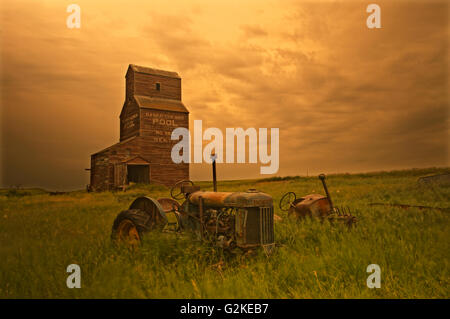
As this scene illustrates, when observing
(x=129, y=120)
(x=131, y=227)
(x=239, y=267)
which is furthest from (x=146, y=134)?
(x=239, y=267)

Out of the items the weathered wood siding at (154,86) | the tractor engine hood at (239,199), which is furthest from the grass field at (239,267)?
the weathered wood siding at (154,86)

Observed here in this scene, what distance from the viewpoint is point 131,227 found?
5590 mm

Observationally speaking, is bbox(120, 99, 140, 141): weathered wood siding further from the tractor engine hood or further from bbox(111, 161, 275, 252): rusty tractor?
the tractor engine hood

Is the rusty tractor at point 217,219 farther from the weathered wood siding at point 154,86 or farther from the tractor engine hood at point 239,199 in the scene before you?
the weathered wood siding at point 154,86

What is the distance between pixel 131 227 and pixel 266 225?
244cm

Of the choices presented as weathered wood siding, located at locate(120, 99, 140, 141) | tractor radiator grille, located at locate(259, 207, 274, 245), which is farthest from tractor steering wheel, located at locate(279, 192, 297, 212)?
weathered wood siding, located at locate(120, 99, 140, 141)

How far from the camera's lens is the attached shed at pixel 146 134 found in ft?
72.7

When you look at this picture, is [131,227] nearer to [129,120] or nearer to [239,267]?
[239,267]

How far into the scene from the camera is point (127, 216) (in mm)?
5465

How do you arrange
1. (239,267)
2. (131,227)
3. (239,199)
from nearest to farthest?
(239,267) < (239,199) < (131,227)
